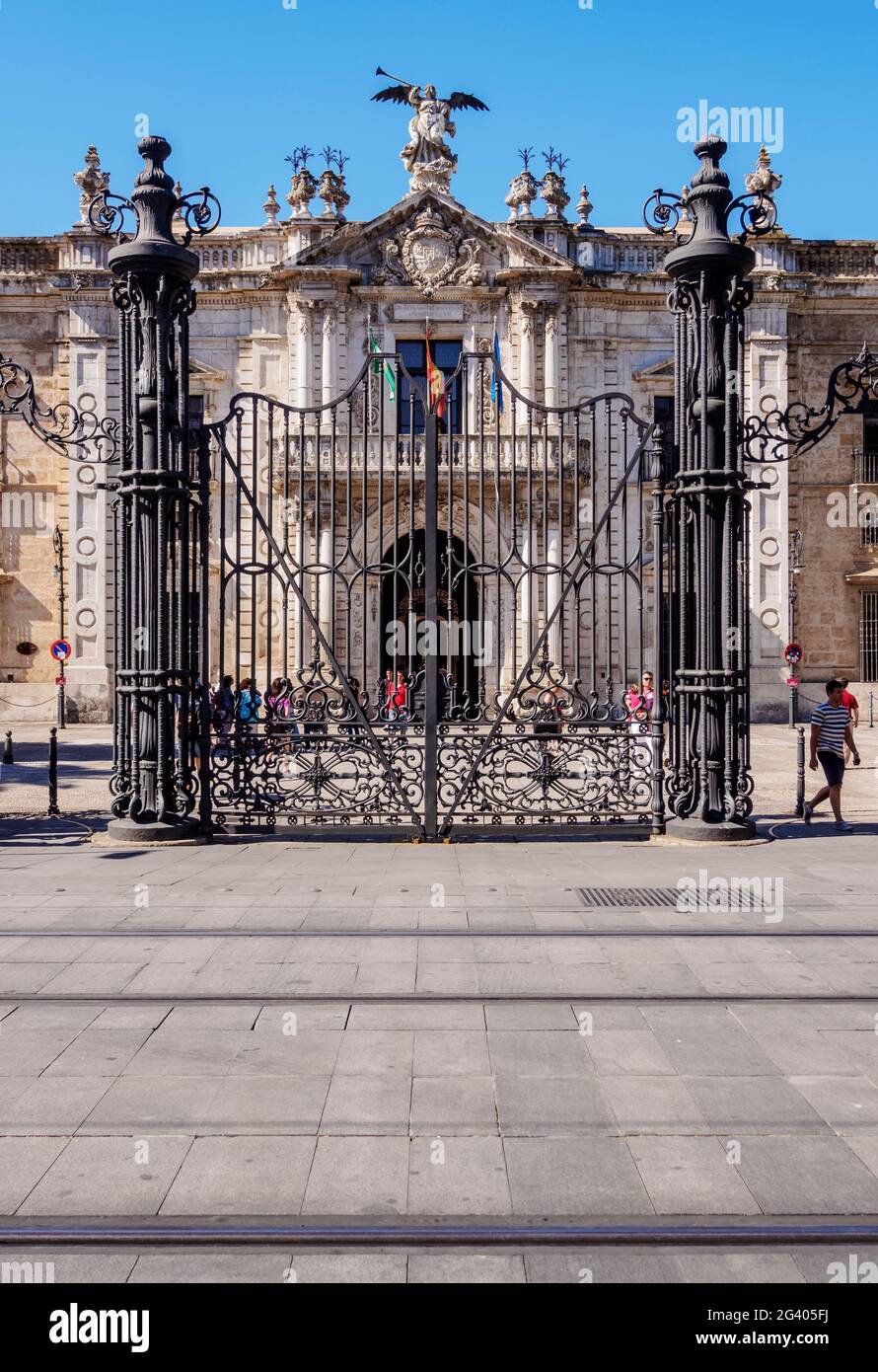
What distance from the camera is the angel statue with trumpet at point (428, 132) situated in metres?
27.9

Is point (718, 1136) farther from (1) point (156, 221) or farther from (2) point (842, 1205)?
(1) point (156, 221)

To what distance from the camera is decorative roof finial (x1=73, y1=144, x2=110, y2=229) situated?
2816 centimetres

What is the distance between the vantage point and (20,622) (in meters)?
29.0

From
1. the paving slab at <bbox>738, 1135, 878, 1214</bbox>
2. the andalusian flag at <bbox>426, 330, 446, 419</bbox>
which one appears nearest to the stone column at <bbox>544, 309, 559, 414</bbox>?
the andalusian flag at <bbox>426, 330, 446, 419</bbox>

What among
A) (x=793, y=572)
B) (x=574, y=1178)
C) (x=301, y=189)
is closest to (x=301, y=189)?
(x=301, y=189)

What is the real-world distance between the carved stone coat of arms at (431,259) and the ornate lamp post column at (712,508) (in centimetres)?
1845

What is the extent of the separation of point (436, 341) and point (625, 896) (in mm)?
22949

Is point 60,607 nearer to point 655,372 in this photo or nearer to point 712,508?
point 655,372

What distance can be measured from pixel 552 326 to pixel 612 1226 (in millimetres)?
27016

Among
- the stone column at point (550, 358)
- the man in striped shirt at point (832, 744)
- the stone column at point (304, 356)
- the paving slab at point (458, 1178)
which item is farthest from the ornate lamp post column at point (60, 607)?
the paving slab at point (458, 1178)

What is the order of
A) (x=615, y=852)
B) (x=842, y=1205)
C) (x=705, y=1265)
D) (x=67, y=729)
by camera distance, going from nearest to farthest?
(x=705, y=1265)
(x=842, y=1205)
(x=615, y=852)
(x=67, y=729)

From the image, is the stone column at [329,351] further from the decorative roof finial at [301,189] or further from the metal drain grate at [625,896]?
the metal drain grate at [625,896]

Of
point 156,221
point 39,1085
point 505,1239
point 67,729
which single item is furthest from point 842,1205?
point 67,729
